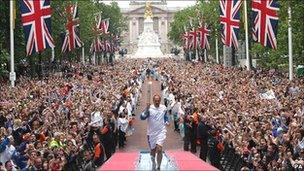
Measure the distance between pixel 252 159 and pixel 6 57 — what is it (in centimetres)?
2981

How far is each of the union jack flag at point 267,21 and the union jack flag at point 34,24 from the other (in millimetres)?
9960

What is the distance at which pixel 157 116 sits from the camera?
52.6 feet

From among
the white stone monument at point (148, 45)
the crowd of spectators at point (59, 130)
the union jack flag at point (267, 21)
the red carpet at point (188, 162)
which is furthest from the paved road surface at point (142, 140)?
the white stone monument at point (148, 45)

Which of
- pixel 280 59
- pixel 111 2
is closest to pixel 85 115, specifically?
pixel 280 59

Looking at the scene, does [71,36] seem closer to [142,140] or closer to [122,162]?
[142,140]

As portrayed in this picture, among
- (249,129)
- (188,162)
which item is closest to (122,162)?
(188,162)

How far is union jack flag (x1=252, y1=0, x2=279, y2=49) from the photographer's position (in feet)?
111

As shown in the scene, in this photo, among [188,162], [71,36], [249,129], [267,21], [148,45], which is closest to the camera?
[188,162]

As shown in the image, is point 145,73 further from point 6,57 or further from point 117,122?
point 117,122

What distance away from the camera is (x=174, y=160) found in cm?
1708

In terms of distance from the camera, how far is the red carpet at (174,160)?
1533cm

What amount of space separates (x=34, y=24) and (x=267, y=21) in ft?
35.1

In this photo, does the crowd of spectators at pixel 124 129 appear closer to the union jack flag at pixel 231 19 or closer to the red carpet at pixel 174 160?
the red carpet at pixel 174 160

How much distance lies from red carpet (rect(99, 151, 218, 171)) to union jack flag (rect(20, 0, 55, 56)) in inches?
630
